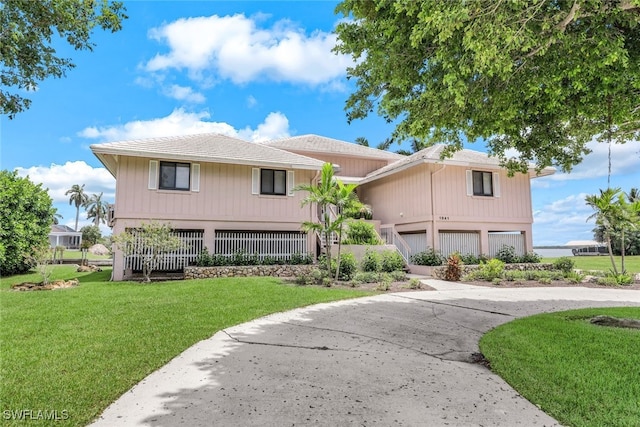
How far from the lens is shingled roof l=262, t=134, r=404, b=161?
2295 centimetres

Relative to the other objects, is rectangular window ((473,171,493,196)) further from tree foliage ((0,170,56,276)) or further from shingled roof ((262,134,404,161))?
tree foliage ((0,170,56,276))

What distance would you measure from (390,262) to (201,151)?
904 centimetres

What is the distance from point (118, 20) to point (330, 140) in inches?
697

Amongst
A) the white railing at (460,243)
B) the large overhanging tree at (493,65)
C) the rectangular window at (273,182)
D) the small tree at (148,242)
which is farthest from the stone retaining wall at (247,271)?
the large overhanging tree at (493,65)

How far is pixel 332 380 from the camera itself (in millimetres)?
3861

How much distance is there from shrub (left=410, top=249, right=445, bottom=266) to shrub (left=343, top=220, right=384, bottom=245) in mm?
1767

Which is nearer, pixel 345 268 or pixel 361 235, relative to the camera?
pixel 345 268

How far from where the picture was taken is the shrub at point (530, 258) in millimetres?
16641

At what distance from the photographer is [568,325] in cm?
608

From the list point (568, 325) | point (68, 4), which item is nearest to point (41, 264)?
point (68, 4)

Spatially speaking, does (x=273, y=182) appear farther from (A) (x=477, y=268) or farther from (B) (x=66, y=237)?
(B) (x=66, y=237)

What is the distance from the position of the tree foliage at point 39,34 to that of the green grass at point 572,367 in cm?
1170

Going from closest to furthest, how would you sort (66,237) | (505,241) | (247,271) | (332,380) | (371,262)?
(332,380) → (247,271) → (371,262) → (505,241) → (66,237)

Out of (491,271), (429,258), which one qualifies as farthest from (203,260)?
(491,271)
